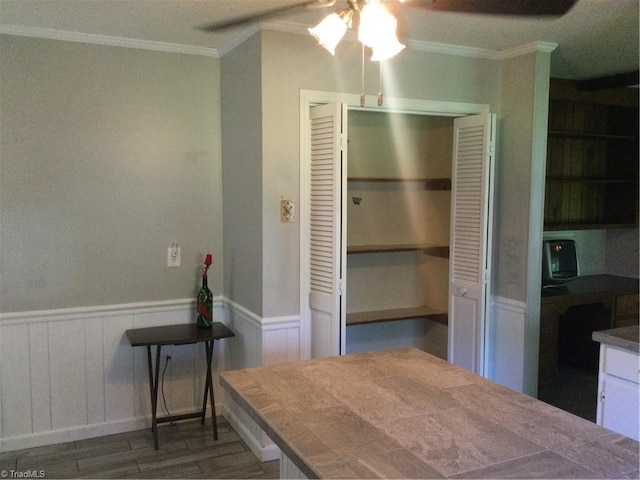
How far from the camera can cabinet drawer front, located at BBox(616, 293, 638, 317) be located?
14.0 feet

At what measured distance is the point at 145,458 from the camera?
3.16 m

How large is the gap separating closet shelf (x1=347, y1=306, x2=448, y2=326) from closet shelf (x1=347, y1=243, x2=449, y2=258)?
0.41 m

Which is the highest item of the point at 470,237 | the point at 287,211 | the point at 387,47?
the point at 387,47

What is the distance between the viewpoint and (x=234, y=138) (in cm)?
342

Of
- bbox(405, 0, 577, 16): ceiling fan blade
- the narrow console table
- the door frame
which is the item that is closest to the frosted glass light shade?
bbox(405, 0, 577, 16): ceiling fan blade

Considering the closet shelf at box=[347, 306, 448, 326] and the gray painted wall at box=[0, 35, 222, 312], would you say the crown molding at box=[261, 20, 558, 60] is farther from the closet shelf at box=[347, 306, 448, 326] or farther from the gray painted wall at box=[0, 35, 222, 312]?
the closet shelf at box=[347, 306, 448, 326]

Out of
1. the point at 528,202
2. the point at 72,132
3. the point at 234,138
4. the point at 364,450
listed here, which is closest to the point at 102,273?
the point at 72,132

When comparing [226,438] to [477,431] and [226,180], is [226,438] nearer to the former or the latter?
[226,180]

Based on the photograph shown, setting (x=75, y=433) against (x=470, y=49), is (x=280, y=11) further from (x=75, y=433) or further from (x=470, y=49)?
(x=75, y=433)

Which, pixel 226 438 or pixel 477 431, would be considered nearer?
pixel 477 431

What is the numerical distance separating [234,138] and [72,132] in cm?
94

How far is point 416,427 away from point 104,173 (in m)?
2.52

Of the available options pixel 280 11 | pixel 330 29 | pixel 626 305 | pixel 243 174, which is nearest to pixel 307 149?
pixel 243 174

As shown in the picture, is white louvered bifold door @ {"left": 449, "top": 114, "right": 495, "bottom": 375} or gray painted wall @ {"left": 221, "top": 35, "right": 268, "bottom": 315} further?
white louvered bifold door @ {"left": 449, "top": 114, "right": 495, "bottom": 375}
